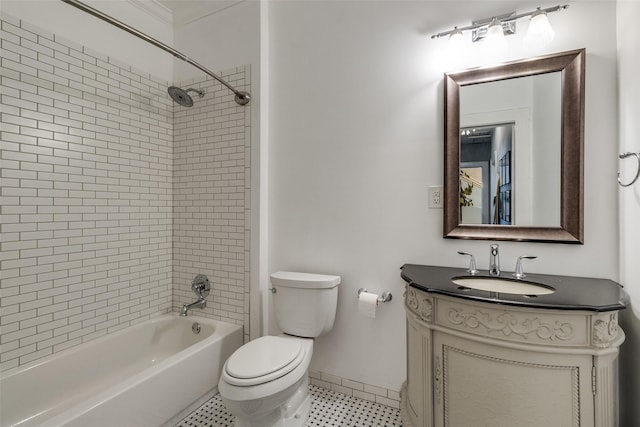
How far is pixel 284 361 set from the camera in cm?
140

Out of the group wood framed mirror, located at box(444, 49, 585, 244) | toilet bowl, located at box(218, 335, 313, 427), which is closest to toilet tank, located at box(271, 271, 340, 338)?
toilet bowl, located at box(218, 335, 313, 427)

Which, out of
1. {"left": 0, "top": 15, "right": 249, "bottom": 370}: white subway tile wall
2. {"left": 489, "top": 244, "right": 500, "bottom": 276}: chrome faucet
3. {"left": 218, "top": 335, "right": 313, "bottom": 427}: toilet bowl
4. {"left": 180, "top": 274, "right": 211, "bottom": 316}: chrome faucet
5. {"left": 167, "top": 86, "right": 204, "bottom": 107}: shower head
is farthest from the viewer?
{"left": 180, "top": 274, "right": 211, "bottom": 316}: chrome faucet

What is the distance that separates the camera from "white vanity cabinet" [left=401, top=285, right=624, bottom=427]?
3.20 feet

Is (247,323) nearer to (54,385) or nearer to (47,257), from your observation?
(54,385)

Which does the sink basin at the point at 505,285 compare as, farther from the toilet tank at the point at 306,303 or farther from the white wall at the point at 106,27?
the white wall at the point at 106,27

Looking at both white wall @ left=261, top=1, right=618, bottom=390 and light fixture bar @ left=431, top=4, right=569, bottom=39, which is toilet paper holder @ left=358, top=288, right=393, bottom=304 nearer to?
white wall @ left=261, top=1, right=618, bottom=390

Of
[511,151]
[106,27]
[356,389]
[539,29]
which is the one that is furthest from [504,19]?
[106,27]

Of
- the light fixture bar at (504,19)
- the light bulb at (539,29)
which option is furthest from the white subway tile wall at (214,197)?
the light bulb at (539,29)

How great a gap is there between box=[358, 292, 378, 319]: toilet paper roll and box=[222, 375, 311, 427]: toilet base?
19.1 inches

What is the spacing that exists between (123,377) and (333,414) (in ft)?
4.49

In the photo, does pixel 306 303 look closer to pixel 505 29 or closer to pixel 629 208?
pixel 629 208

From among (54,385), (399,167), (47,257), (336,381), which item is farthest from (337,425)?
(47,257)

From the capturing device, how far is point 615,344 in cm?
98

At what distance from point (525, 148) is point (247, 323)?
6.44 feet
